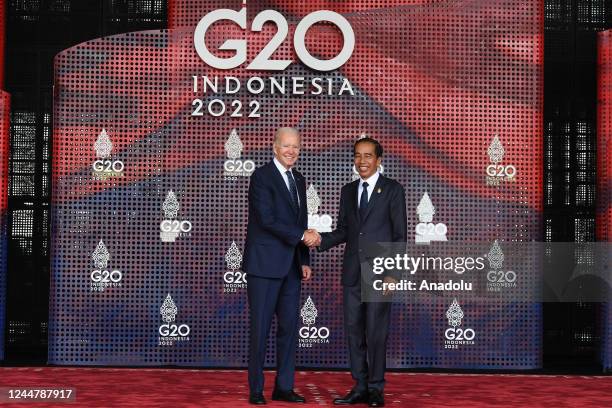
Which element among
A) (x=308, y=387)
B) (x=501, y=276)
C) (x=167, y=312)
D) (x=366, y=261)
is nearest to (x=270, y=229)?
(x=366, y=261)

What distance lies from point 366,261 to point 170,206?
2.53m

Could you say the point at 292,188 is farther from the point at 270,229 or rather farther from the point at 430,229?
the point at 430,229

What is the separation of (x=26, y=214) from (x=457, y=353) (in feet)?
13.0

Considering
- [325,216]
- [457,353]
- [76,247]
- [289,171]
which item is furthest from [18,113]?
[457,353]

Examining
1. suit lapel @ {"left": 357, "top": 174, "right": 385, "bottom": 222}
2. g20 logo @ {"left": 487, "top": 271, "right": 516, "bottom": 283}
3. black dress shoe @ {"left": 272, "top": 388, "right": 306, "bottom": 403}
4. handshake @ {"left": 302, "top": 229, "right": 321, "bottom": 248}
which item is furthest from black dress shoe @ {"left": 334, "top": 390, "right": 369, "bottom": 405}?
g20 logo @ {"left": 487, "top": 271, "right": 516, "bottom": 283}

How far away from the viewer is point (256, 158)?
856 centimetres

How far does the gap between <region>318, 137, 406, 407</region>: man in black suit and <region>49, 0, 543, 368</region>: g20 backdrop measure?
1990 mm

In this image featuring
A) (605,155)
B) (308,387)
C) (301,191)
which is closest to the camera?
(301,191)

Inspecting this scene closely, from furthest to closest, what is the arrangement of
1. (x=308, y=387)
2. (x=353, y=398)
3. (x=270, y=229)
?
(x=308, y=387)
(x=353, y=398)
(x=270, y=229)

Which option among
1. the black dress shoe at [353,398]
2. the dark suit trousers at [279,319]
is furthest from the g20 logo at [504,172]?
the black dress shoe at [353,398]

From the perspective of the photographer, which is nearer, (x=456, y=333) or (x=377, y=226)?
(x=377, y=226)

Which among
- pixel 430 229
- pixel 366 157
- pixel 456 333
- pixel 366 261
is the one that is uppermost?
pixel 366 157

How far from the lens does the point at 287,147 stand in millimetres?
6496

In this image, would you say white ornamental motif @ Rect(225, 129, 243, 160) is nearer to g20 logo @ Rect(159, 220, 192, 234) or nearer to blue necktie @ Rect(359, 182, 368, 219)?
g20 logo @ Rect(159, 220, 192, 234)
